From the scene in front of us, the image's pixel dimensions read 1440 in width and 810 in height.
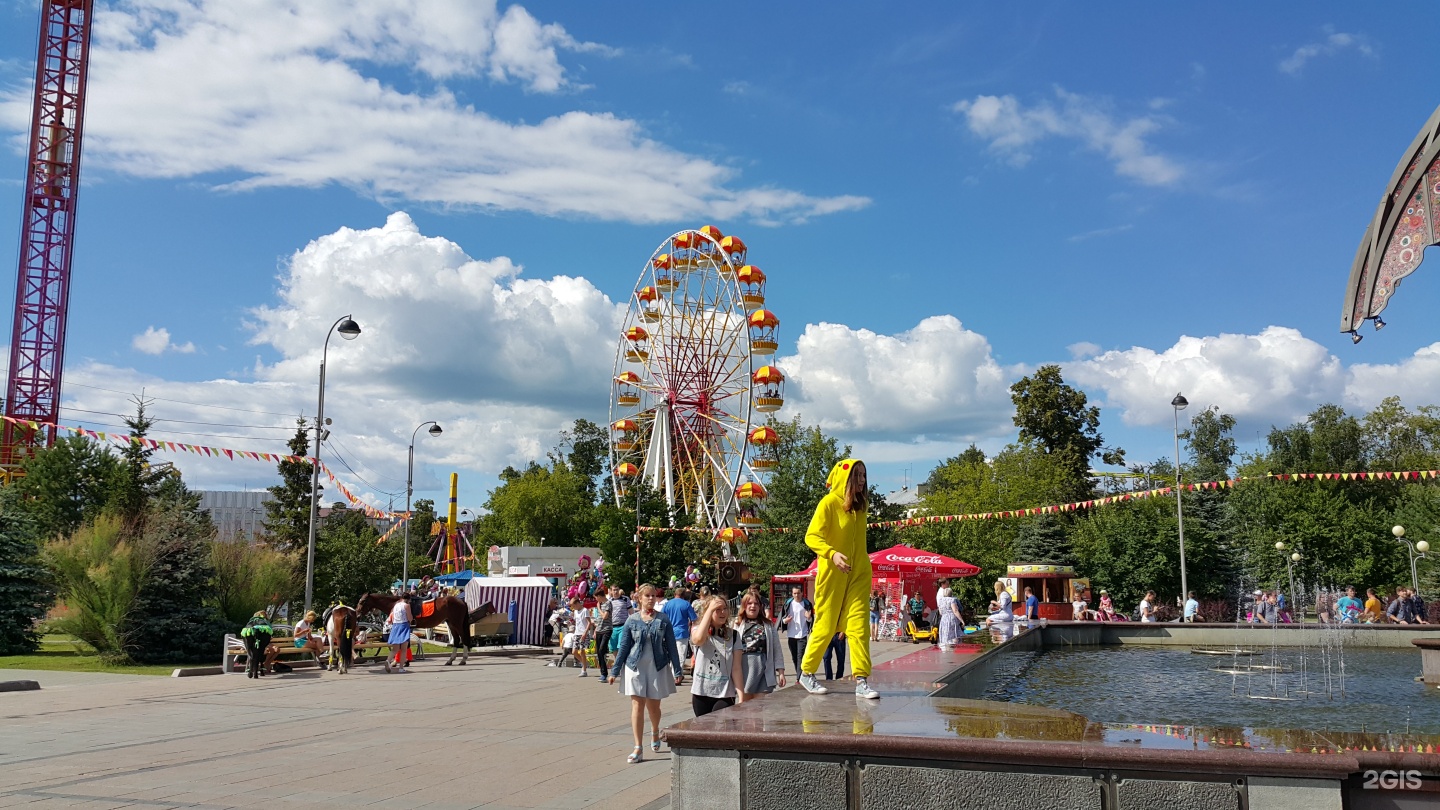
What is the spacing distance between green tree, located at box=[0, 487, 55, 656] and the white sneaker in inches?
973

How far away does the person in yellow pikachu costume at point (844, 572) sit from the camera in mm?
8352

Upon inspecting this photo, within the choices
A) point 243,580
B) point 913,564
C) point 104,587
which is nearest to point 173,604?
point 104,587

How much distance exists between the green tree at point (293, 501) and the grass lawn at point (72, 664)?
1717 cm

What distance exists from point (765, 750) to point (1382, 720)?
27.5 feet

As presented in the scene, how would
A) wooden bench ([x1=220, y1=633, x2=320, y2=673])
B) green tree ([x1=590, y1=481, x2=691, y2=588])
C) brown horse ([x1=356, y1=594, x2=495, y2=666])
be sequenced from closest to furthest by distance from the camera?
wooden bench ([x1=220, y1=633, x2=320, y2=673])
brown horse ([x1=356, y1=594, x2=495, y2=666])
green tree ([x1=590, y1=481, x2=691, y2=588])

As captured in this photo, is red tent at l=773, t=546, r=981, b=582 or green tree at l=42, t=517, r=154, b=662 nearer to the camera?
green tree at l=42, t=517, r=154, b=662

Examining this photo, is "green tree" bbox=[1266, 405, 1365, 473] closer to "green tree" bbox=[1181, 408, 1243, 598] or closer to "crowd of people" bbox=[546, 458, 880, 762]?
"green tree" bbox=[1181, 408, 1243, 598]

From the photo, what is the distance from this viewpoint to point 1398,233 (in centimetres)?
791

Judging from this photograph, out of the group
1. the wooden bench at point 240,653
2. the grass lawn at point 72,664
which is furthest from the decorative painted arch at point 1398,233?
the grass lawn at point 72,664

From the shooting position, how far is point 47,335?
2383 inches

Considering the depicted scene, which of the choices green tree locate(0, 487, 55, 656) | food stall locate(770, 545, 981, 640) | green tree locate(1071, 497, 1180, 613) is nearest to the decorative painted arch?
food stall locate(770, 545, 981, 640)

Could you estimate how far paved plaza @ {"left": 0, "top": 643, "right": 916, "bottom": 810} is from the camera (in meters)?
8.66

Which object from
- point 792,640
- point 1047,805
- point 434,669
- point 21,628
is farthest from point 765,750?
point 21,628

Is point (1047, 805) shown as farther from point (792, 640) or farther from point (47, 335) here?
point (47, 335)
